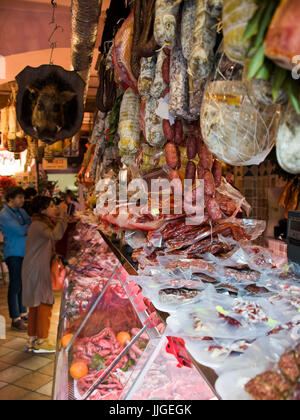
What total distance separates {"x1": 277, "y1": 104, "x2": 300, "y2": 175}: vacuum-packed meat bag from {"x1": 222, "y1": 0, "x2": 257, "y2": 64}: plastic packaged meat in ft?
0.63

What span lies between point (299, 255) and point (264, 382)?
3.90 ft

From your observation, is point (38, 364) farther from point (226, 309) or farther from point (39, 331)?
point (226, 309)

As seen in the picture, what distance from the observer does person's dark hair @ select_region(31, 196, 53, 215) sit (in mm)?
4742

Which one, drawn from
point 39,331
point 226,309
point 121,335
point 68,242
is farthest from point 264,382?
point 68,242

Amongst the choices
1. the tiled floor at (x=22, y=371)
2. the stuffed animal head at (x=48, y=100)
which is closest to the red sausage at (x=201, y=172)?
the stuffed animal head at (x=48, y=100)

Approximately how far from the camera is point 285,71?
861mm

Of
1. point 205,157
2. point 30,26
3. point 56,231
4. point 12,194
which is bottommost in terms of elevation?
point 56,231

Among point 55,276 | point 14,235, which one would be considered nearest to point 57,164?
point 14,235

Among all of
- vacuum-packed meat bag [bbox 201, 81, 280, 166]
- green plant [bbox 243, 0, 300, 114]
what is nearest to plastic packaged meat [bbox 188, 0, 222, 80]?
vacuum-packed meat bag [bbox 201, 81, 280, 166]

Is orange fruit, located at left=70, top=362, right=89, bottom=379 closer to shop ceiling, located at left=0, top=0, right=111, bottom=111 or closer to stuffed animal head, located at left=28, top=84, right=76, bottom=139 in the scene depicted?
stuffed animal head, located at left=28, top=84, right=76, bottom=139

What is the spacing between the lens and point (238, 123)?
3.71ft

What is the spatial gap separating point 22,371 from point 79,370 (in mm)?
2165

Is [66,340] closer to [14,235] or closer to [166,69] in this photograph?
[166,69]

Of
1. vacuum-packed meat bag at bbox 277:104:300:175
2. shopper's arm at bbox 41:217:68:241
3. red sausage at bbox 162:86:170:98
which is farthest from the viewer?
shopper's arm at bbox 41:217:68:241
